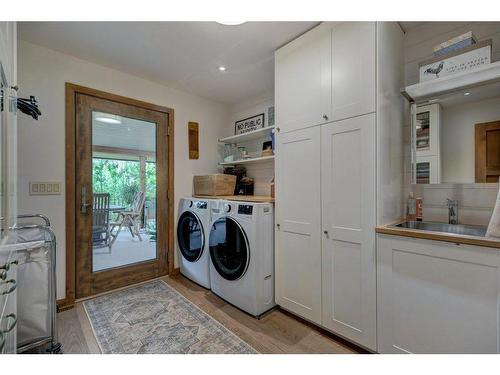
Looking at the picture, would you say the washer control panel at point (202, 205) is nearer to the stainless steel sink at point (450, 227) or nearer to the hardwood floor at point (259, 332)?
the hardwood floor at point (259, 332)

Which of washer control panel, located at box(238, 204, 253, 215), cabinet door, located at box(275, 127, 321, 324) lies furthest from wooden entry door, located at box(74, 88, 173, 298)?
cabinet door, located at box(275, 127, 321, 324)

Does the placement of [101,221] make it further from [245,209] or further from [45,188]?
[245,209]

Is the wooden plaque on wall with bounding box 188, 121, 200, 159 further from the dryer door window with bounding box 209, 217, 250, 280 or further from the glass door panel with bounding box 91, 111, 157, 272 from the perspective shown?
the dryer door window with bounding box 209, 217, 250, 280

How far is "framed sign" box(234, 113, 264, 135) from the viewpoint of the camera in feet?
9.74

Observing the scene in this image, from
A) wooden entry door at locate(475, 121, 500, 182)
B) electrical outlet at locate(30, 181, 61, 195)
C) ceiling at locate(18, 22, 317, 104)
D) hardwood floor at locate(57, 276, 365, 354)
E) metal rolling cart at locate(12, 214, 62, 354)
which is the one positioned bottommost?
hardwood floor at locate(57, 276, 365, 354)

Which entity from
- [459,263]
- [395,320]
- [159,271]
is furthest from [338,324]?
[159,271]

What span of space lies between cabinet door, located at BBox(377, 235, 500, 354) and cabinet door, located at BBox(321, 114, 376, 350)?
0.08 meters

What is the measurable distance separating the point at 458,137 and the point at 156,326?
267 cm

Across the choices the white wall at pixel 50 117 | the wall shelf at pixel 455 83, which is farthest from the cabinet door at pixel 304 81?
the white wall at pixel 50 117

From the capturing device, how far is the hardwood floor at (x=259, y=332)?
5.16ft

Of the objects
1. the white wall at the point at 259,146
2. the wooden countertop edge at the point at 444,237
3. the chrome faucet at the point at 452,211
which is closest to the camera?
the wooden countertop edge at the point at 444,237

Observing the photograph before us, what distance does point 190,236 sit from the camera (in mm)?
2672

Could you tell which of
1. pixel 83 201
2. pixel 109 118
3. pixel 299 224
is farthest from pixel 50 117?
Result: pixel 299 224

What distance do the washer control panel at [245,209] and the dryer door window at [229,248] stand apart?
0.12 metres
